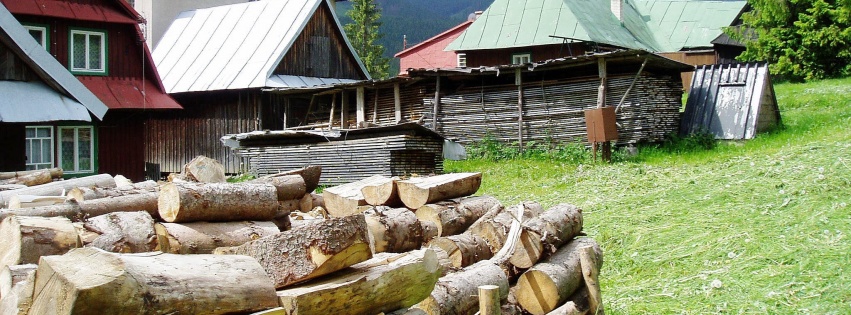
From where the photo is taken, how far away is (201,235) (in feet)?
23.1

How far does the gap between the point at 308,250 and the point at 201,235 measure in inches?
97.7

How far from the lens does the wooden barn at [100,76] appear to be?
63.7 ft

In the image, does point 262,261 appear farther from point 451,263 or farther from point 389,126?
point 389,126

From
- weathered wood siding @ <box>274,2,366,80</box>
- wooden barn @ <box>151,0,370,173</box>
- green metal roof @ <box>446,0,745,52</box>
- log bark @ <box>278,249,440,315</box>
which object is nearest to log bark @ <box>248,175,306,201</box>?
log bark @ <box>278,249,440,315</box>

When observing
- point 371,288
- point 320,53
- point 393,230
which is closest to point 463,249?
point 393,230

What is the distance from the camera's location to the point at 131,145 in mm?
20891

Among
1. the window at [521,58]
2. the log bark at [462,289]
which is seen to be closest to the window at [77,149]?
the log bark at [462,289]

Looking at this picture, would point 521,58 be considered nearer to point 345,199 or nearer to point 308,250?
point 345,199

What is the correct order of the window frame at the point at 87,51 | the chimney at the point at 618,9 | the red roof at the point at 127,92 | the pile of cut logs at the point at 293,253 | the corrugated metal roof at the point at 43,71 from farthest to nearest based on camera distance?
the chimney at the point at 618,9, the window frame at the point at 87,51, the red roof at the point at 127,92, the corrugated metal roof at the point at 43,71, the pile of cut logs at the point at 293,253

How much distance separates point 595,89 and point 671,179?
284 inches

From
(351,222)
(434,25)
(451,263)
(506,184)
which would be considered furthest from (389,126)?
(434,25)

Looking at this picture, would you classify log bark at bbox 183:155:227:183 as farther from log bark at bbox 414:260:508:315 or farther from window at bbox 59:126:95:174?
window at bbox 59:126:95:174

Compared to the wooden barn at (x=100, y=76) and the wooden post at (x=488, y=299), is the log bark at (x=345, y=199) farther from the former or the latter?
the wooden barn at (x=100, y=76)

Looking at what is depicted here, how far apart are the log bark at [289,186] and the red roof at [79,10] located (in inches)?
465
